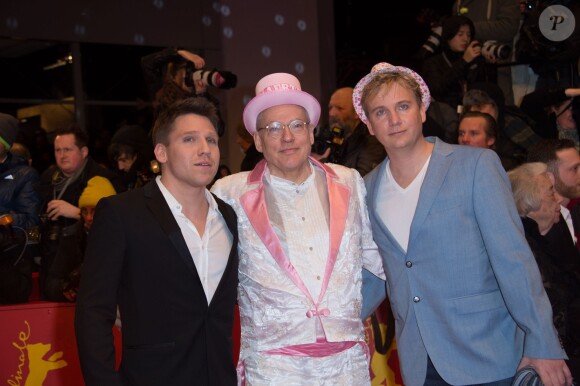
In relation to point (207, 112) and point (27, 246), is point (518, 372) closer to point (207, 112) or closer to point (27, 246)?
point (207, 112)

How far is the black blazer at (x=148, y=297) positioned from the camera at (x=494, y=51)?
367cm

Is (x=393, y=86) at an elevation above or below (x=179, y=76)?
below

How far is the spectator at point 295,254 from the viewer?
10.1ft

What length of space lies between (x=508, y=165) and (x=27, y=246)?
3224 millimetres

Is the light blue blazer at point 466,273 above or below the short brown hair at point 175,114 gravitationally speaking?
below

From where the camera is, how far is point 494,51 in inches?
230

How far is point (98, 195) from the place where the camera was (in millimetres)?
5289

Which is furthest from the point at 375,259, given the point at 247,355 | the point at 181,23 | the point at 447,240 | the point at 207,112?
the point at 181,23

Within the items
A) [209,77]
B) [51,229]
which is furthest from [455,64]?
[51,229]

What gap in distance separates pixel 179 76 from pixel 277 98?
6.96 ft

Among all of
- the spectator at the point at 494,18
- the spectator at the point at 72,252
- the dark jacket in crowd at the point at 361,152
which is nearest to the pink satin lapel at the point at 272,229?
the dark jacket in crowd at the point at 361,152

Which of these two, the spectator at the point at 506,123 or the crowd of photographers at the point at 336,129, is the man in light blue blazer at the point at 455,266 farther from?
the spectator at the point at 506,123

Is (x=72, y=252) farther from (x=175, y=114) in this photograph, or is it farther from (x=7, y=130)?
(x=175, y=114)

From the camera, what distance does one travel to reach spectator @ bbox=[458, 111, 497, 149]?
512 cm
